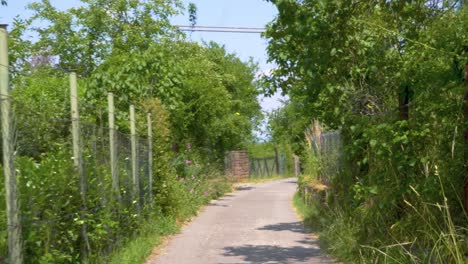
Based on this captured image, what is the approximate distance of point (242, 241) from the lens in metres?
12.3

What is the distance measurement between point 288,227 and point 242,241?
2.61 m

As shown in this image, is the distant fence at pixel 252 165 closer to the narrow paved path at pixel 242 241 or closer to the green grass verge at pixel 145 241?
the narrow paved path at pixel 242 241

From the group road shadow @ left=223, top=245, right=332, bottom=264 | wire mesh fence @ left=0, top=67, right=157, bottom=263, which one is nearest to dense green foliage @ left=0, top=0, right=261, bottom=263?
wire mesh fence @ left=0, top=67, right=157, bottom=263

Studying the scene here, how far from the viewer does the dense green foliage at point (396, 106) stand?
6973mm

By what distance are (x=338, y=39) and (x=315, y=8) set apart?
0.77m

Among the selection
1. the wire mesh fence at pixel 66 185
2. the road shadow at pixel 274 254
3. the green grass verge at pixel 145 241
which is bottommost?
the road shadow at pixel 274 254

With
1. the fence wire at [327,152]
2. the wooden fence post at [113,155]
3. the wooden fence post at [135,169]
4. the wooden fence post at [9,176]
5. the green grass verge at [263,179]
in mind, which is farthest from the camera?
the green grass verge at [263,179]

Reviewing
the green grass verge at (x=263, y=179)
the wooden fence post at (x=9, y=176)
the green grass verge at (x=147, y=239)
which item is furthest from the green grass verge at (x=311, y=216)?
the green grass verge at (x=263, y=179)

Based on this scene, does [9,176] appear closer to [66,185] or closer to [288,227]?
[66,185]

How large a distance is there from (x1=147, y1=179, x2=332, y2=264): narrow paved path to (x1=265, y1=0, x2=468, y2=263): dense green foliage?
2.26 ft

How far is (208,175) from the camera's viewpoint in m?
24.8

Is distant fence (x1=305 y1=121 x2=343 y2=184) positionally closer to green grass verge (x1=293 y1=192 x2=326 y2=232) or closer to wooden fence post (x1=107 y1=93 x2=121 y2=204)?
green grass verge (x1=293 y1=192 x2=326 y2=232)

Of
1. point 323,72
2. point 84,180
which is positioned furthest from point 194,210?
point 84,180

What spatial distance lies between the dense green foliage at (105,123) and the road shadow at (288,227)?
6.61 feet
